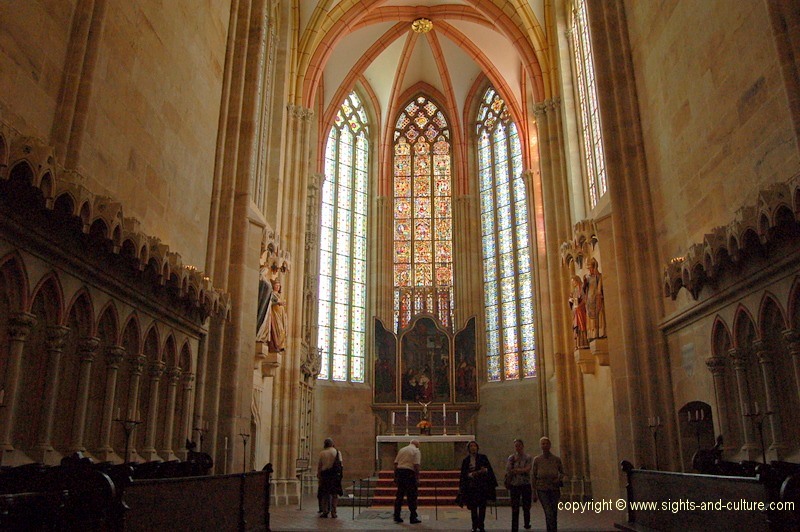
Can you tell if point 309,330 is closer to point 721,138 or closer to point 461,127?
point 461,127

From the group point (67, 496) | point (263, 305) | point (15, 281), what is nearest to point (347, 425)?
point (263, 305)

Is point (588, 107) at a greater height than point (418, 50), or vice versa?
point (418, 50)

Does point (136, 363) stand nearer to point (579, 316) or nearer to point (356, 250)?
point (579, 316)

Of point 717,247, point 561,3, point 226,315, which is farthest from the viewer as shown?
point 561,3

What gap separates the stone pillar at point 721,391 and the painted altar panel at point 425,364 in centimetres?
1484

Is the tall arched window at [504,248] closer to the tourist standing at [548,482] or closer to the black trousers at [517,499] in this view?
the black trousers at [517,499]

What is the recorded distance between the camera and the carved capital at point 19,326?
608cm

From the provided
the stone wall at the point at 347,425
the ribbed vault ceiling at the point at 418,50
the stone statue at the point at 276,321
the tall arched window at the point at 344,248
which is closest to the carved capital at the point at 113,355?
the stone statue at the point at 276,321

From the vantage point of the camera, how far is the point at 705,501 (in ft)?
21.4

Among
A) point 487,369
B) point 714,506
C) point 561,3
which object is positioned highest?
point 561,3

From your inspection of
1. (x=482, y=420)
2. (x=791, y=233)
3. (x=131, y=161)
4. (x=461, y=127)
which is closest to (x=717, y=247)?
(x=791, y=233)

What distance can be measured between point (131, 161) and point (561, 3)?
13125 millimetres

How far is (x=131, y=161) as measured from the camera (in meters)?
8.50

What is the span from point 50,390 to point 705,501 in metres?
6.41
